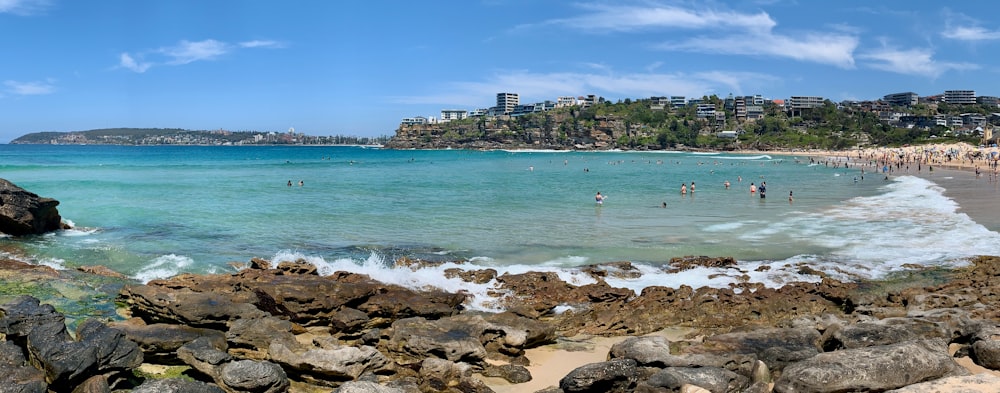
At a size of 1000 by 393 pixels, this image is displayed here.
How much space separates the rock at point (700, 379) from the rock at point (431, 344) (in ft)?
7.96

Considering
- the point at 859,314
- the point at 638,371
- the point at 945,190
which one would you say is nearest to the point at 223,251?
the point at 638,371

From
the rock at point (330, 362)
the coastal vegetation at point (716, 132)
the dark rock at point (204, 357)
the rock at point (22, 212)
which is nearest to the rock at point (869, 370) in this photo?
the rock at point (330, 362)

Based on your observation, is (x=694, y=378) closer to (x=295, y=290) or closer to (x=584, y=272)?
(x=295, y=290)

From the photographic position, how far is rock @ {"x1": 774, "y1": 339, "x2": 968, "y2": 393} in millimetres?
6555

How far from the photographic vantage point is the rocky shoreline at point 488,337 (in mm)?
6887

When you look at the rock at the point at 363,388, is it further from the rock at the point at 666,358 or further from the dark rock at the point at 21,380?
the rock at the point at 666,358

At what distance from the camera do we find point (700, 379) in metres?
6.97

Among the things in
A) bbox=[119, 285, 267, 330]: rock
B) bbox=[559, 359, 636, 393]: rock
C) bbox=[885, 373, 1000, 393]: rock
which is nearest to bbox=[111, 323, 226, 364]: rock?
bbox=[119, 285, 267, 330]: rock

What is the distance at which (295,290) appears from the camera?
11.0 metres

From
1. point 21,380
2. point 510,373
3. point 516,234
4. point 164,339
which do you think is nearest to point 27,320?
point 164,339

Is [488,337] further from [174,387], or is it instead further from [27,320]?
[27,320]

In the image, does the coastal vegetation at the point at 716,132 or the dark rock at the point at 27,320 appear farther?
the coastal vegetation at the point at 716,132

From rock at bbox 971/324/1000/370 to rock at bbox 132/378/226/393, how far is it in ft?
29.0

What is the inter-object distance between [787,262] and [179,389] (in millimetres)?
14612
